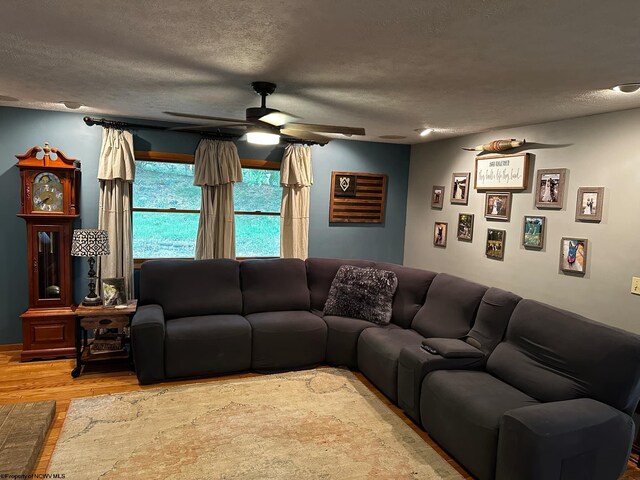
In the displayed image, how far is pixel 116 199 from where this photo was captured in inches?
166

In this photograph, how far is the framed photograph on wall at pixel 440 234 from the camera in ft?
16.5

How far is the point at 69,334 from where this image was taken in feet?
13.1

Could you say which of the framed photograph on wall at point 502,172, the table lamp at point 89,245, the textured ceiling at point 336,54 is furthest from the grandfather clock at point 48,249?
the framed photograph on wall at point 502,172

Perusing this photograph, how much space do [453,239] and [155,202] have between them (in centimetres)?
344

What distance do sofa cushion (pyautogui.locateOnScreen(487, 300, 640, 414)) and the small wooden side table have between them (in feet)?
10.2

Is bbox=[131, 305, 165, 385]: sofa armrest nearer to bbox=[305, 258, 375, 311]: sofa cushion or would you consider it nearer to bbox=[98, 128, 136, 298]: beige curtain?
bbox=[98, 128, 136, 298]: beige curtain

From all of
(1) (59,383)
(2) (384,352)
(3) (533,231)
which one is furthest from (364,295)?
(1) (59,383)

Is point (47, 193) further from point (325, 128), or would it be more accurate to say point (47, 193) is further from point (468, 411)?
point (468, 411)

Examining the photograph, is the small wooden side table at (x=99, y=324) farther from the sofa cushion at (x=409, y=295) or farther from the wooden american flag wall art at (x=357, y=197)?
the wooden american flag wall art at (x=357, y=197)

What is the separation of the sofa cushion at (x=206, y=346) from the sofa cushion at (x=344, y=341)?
786 millimetres

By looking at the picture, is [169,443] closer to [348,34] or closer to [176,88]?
[176,88]

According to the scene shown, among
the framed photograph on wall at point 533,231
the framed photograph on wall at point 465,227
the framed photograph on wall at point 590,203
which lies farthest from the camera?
the framed photograph on wall at point 465,227

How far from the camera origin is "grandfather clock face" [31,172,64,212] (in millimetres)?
3891

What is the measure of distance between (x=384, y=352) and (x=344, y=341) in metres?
0.59
